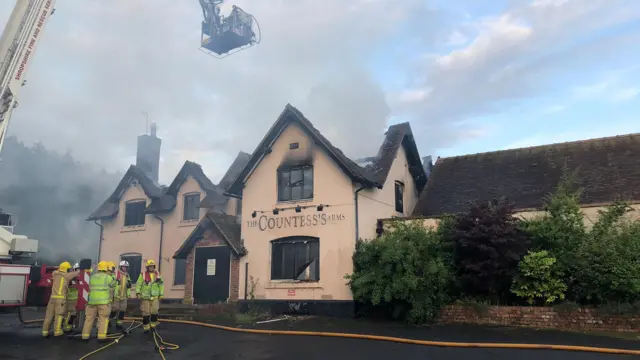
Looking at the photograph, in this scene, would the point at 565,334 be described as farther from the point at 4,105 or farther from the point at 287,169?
the point at 4,105

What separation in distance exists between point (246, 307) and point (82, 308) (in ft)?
21.3

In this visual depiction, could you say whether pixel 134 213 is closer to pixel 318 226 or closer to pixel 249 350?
pixel 318 226

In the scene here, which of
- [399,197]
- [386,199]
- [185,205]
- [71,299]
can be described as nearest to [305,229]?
[386,199]

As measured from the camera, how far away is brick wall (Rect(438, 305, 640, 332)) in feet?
39.8

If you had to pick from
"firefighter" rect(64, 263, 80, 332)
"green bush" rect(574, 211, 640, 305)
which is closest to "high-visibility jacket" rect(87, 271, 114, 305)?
"firefighter" rect(64, 263, 80, 332)

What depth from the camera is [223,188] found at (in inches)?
977

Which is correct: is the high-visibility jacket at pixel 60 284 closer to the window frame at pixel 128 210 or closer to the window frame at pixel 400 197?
the window frame at pixel 400 197

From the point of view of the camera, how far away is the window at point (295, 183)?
60.0 ft

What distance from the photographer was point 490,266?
14.0 metres

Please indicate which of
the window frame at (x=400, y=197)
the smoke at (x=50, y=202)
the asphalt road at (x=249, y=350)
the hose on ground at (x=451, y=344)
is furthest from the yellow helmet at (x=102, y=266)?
the smoke at (x=50, y=202)

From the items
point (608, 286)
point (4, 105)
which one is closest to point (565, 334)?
point (608, 286)

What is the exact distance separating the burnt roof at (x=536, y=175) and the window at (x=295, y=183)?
4.26 meters

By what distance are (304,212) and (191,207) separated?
360 inches

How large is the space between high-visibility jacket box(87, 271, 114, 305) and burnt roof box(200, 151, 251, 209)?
11.7m
